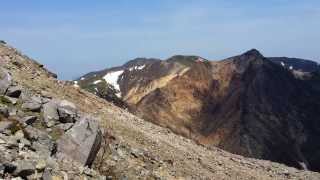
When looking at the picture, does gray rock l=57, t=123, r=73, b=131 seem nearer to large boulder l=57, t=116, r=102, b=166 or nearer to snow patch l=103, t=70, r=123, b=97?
large boulder l=57, t=116, r=102, b=166

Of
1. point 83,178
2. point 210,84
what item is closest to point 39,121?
point 83,178

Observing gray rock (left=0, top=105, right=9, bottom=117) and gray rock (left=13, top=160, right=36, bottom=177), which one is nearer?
gray rock (left=13, top=160, right=36, bottom=177)

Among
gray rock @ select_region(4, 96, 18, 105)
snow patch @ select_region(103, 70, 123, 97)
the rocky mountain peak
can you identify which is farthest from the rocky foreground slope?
snow patch @ select_region(103, 70, 123, 97)

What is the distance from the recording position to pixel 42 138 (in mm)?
25656

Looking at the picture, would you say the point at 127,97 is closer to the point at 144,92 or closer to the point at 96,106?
the point at 144,92

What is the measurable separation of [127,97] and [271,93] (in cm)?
3281

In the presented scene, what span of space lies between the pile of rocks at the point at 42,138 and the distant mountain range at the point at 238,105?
70.2 m

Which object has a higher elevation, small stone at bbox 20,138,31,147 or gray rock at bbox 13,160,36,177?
small stone at bbox 20,138,31,147

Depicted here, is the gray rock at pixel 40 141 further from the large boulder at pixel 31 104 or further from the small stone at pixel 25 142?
the large boulder at pixel 31 104

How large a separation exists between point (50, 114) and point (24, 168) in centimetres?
796

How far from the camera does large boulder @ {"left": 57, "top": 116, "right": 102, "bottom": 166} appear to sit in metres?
26.6

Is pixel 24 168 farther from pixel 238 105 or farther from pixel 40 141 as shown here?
pixel 238 105

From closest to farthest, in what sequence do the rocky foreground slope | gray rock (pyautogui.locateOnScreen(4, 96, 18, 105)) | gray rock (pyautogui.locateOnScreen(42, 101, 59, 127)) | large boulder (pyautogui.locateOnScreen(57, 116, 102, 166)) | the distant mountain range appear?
the rocky foreground slope → large boulder (pyautogui.locateOnScreen(57, 116, 102, 166)) → gray rock (pyautogui.locateOnScreen(42, 101, 59, 127)) → gray rock (pyautogui.locateOnScreen(4, 96, 18, 105)) → the distant mountain range

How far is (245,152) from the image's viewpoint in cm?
10056
